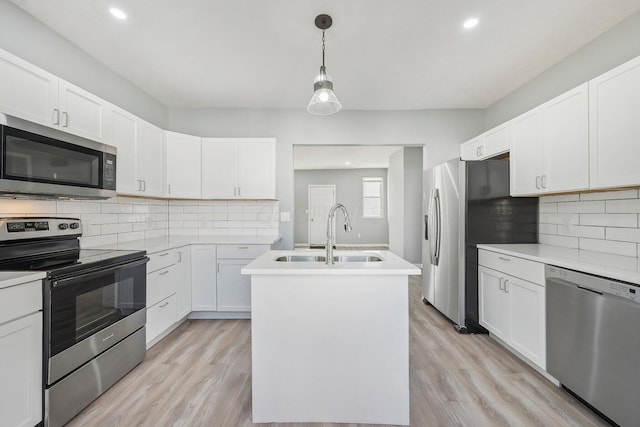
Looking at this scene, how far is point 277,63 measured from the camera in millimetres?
2672

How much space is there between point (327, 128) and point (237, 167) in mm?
1278

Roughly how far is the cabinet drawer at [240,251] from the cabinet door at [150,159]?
35.9 inches

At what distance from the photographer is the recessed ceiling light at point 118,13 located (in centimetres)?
197

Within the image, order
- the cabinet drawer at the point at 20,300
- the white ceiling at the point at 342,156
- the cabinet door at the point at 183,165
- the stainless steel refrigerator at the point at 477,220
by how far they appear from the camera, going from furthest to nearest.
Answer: the white ceiling at the point at 342,156, the cabinet door at the point at 183,165, the stainless steel refrigerator at the point at 477,220, the cabinet drawer at the point at 20,300

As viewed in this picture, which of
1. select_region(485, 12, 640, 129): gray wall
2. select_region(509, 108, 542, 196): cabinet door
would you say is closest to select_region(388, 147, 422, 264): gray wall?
select_region(485, 12, 640, 129): gray wall

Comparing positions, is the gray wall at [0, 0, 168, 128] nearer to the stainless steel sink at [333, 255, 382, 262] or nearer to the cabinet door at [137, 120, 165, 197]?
the cabinet door at [137, 120, 165, 197]

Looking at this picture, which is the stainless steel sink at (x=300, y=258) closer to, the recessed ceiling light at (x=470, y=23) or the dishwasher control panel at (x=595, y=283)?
the dishwasher control panel at (x=595, y=283)

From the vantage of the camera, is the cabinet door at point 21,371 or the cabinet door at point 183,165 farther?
the cabinet door at point 183,165

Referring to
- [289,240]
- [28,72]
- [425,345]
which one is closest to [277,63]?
[28,72]

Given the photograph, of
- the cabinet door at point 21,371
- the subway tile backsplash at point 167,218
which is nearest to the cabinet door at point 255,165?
the subway tile backsplash at point 167,218

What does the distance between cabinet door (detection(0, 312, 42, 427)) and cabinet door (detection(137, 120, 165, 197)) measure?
5.53ft

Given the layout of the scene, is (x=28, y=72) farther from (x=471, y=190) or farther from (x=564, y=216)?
(x=564, y=216)

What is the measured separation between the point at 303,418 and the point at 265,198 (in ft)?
7.91

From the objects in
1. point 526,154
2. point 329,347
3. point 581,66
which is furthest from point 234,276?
point 581,66
